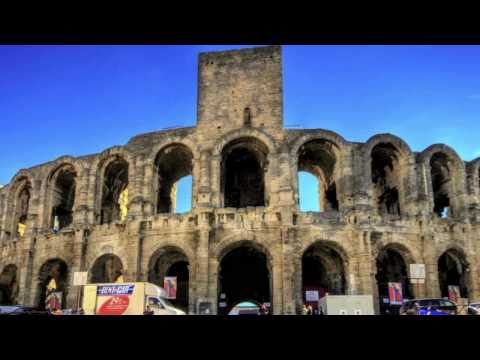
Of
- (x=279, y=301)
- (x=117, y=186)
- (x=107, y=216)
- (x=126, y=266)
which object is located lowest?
(x=279, y=301)

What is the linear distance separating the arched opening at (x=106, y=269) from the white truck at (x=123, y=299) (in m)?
6.01

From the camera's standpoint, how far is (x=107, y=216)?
1267 inches

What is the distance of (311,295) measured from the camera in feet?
89.1

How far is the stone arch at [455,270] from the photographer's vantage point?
26281 mm

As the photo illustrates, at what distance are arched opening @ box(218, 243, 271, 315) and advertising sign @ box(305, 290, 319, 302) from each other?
10.0 feet

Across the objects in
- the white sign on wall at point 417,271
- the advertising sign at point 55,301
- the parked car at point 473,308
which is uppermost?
the white sign on wall at point 417,271

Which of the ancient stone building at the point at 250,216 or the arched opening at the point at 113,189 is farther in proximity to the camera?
the arched opening at the point at 113,189

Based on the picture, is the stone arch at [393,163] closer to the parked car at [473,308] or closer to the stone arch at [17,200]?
the parked car at [473,308]

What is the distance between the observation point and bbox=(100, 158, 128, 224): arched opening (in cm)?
3091

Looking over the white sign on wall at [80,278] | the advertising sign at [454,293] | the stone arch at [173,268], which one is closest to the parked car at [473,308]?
the advertising sign at [454,293]

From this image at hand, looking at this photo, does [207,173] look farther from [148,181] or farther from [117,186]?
[117,186]

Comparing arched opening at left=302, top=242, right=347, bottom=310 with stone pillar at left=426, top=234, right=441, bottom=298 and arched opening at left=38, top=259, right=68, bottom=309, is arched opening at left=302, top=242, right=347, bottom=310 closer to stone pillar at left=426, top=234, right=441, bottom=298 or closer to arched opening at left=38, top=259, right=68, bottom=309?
stone pillar at left=426, top=234, right=441, bottom=298
